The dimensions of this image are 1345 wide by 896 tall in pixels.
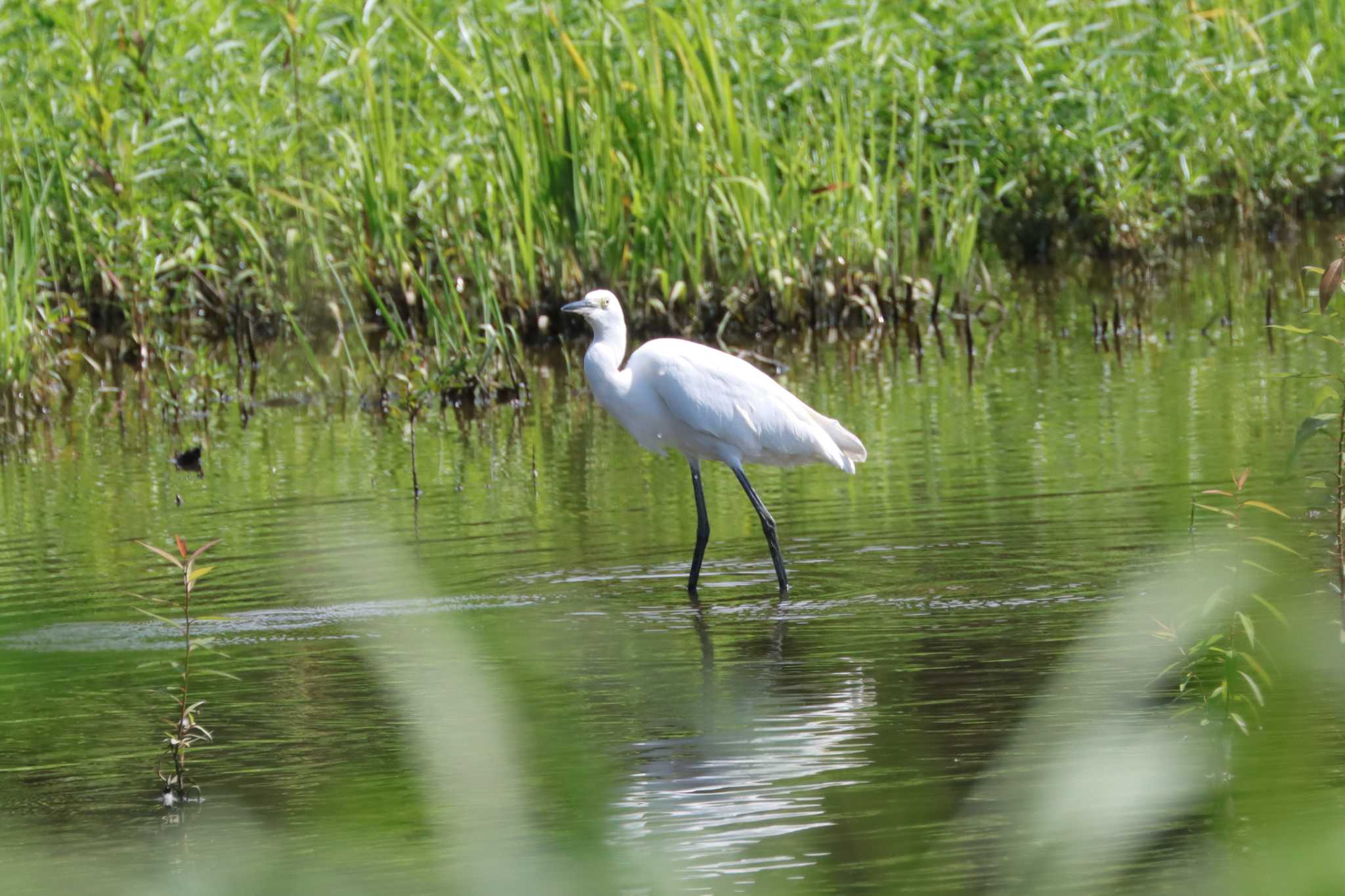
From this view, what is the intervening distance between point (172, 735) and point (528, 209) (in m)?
8.19

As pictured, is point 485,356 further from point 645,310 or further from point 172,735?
point 172,735

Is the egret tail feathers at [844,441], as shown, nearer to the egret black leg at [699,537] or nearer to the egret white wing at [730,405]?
the egret white wing at [730,405]

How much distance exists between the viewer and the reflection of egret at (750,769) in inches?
129

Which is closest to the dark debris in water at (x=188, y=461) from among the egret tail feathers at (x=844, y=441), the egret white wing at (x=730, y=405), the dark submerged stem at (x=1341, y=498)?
the egret white wing at (x=730, y=405)

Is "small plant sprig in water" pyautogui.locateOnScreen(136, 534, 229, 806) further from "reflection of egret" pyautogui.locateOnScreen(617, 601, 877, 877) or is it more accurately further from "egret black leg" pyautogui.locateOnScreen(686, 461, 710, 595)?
"egret black leg" pyautogui.locateOnScreen(686, 461, 710, 595)

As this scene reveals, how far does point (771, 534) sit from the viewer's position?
6418mm

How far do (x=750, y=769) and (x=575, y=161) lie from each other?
26.4 ft

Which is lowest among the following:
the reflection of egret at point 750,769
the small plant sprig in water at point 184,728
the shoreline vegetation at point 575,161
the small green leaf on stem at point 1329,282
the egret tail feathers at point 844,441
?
the reflection of egret at point 750,769

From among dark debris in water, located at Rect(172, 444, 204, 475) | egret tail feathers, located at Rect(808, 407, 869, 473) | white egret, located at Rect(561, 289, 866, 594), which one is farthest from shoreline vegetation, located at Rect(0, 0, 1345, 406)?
egret tail feathers, located at Rect(808, 407, 869, 473)

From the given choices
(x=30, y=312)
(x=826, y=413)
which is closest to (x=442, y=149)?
(x=30, y=312)

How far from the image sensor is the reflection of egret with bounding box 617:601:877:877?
10.7 feet

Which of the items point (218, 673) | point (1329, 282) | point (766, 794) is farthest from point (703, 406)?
point (218, 673)

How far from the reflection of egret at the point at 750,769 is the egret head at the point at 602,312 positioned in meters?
1.90

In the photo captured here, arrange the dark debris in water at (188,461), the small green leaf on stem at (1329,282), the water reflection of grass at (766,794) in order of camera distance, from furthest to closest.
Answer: the dark debris in water at (188,461) → the small green leaf on stem at (1329,282) → the water reflection of grass at (766,794)
